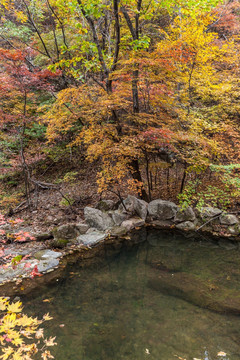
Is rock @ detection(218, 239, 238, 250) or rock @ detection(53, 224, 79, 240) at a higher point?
rock @ detection(53, 224, 79, 240)

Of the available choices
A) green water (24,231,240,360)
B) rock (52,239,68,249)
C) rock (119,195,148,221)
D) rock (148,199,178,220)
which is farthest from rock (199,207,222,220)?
rock (52,239,68,249)

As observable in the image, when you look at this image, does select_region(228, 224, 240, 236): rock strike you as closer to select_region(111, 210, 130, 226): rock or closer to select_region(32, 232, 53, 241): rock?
select_region(111, 210, 130, 226): rock

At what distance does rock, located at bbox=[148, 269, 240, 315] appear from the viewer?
13.4ft

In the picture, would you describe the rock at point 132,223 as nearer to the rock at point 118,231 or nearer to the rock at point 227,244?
the rock at point 118,231

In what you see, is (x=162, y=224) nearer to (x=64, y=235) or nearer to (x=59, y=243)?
(x=64, y=235)

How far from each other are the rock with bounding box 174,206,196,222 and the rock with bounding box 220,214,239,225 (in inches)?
33.8

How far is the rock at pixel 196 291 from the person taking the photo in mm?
4094

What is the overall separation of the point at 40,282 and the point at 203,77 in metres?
7.49

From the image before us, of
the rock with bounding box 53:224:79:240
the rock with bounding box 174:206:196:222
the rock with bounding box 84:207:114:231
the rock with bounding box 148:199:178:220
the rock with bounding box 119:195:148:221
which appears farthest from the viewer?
the rock with bounding box 119:195:148:221

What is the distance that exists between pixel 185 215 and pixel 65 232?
3789 millimetres

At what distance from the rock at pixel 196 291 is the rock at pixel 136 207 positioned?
2.78 metres

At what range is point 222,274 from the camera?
5.08 meters

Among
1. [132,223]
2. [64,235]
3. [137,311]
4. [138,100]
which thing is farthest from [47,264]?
[138,100]

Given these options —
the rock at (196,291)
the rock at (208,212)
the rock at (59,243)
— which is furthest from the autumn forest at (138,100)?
the rock at (196,291)
